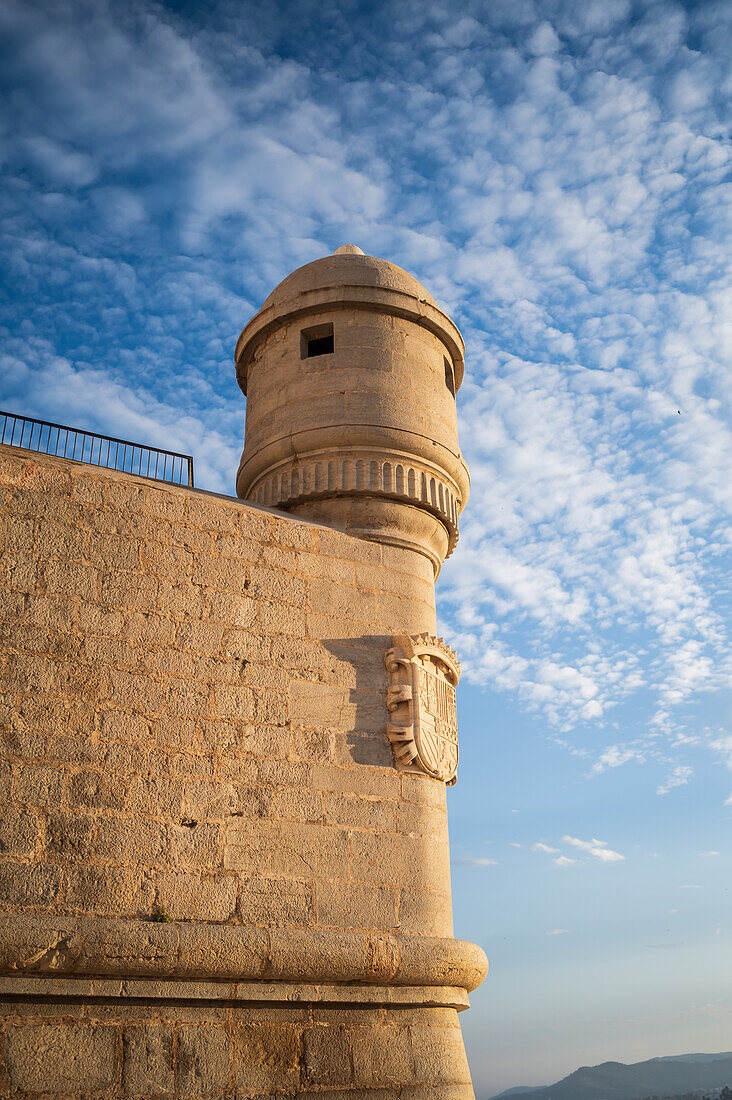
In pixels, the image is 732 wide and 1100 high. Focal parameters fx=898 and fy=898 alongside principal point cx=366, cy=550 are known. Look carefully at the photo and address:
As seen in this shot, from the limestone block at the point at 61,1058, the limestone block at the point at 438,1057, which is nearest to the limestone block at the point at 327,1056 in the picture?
the limestone block at the point at 438,1057

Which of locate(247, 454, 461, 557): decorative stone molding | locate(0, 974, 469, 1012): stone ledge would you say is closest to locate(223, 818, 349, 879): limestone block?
locate(0, 974, 469, 1012): stone ledge

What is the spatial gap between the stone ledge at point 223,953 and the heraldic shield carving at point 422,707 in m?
1.18

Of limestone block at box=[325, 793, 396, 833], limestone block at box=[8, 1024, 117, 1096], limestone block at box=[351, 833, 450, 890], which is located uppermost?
limestone block at box=[325, 793, 396, 833]

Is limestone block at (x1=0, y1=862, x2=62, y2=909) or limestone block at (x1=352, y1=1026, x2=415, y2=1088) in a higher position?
limestone block at (x1=0, y1=862, x2=62, y2=909)

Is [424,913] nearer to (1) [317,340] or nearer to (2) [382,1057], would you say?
(2) [382,1057]

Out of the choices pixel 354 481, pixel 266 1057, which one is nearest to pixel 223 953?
pixel 266 1057

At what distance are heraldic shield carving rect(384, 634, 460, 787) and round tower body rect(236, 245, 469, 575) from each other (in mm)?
955

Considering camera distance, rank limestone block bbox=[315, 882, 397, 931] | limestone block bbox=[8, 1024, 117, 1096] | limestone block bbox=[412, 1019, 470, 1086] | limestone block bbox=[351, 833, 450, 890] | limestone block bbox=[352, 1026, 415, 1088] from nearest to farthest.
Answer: limestone block bbox=[8, 1024, 117, 1096] < limestone block bbox=[352, 1026, 415, 1088] < limestone block bbox=[412, 1019, 470, 1086] < limestone block bbox=[315, 882, 397, 931] < limestone block bbox=[351, 833, 450, 890]

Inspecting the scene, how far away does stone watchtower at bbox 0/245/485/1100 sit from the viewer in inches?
187

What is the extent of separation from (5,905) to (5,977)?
1.12ft

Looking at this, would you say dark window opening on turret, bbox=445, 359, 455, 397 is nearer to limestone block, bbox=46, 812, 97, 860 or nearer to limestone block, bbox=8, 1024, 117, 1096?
limestone block, bbox=46, 812, 97, 860

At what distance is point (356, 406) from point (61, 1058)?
4.87m

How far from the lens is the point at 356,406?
23.9 ft

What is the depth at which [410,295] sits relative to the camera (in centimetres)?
788
